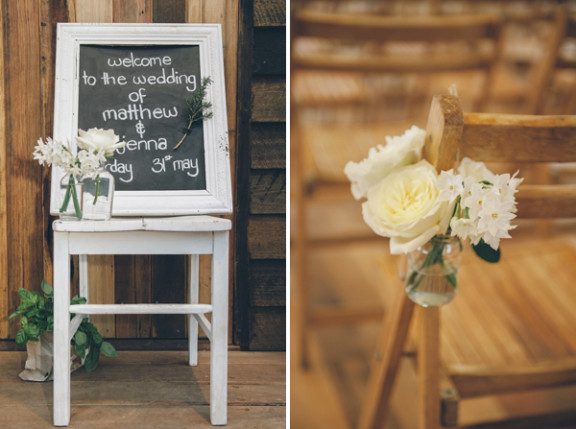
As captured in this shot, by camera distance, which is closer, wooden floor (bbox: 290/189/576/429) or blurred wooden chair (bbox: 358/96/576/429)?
blurred wooden chair (bbox: 358/96/576/429)

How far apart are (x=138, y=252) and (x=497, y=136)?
89 centimetres

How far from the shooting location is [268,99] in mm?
1739

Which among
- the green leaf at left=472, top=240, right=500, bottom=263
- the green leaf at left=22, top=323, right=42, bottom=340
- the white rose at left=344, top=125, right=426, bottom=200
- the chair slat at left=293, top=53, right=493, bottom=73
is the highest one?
the chair slat at left=293, top=53, right=493, bottom=73

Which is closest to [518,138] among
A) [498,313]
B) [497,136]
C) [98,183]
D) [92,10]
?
[497,136]

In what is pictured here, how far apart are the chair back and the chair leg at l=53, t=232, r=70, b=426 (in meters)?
0.92

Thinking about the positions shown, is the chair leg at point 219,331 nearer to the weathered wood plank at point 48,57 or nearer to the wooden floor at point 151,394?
the wooden floor at point 151,394

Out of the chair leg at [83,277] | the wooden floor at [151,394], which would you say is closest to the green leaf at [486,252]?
the wooden floor at [151,394]

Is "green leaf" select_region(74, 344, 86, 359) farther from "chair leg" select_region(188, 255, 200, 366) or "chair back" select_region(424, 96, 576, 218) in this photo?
"chair back" select_region(424, 96, 576, 218)

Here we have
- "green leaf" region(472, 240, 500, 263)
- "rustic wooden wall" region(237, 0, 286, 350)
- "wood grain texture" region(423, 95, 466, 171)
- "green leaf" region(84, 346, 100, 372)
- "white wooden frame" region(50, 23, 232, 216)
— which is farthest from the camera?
"rustic wooden wall" region(237, 0, 286, 350)

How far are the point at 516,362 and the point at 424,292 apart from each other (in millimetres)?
385

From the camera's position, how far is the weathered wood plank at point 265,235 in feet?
5.87

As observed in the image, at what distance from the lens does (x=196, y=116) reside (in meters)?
1.56

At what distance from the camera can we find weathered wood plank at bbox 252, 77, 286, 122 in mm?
1734

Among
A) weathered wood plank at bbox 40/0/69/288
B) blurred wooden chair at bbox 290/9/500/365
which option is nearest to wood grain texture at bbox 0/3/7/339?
weathered wood plank at bbox 40/0/69/288
